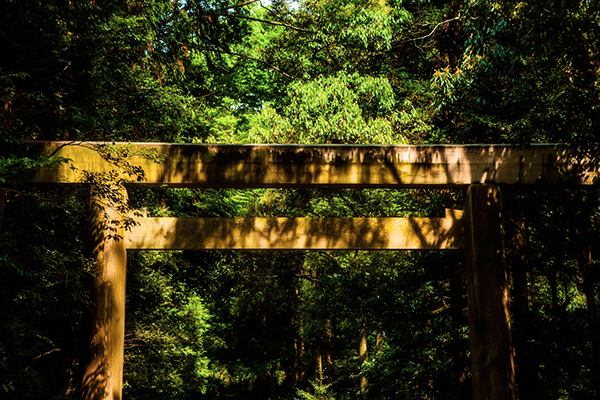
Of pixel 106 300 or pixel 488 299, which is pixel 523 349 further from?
pixel 106 300

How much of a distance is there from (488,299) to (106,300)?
3538 millimetres

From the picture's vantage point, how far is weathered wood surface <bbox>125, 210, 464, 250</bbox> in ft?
17.5

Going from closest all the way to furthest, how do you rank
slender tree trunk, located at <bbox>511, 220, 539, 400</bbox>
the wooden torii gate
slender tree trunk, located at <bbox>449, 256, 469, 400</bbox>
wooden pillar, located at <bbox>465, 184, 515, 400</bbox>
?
wooden pillar, located at <bbox>465, 184, 515, 400</bbox> < the wooden torii gate < slender tree trunk, located at <bbox>511, 220, 539, 400</bbox> < slender tree trunk, located at <bbox>449, 256, 469, 400</bbox>

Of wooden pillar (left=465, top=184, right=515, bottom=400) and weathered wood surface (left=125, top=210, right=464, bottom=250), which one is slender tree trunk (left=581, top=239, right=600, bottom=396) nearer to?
wooden pillar (left=465, top=184, right=515, bottom=400)

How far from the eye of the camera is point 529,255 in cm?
763

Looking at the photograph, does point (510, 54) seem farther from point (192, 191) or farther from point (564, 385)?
point (192, 191)

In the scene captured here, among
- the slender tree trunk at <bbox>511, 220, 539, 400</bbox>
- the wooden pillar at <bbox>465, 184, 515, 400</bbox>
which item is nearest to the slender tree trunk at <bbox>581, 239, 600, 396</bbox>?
the slender tree trunk at <bbox>511, 220, 539, 400</bbox>

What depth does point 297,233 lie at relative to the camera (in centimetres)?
539

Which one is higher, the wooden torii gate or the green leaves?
the green leaves

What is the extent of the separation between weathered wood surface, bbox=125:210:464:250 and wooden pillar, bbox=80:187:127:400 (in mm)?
261

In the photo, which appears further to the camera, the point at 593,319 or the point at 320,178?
the point at 593,319

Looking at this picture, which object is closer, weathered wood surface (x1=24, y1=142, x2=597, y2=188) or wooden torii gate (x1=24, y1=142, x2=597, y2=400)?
wooden torii gate (x1=24, y1=142, x2=597, y2=400)

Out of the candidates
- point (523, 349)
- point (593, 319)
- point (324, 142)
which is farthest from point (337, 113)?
point (593, 319)

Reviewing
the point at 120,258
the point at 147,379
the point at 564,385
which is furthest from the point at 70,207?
the point at 564,385
